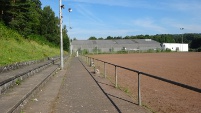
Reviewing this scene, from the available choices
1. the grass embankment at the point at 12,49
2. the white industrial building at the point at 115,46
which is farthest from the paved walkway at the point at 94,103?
the white industrial building at the point at 115,46

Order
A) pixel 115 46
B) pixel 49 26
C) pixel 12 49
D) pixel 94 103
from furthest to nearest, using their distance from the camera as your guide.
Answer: pixel 115 46 → pixel 49 26 → pixel 12 49 → pixel 94 103

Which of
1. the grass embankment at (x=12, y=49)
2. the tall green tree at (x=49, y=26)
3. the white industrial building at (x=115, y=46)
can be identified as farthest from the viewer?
the white industrial building at (x=115, y=46)

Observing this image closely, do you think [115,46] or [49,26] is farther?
[115,46]

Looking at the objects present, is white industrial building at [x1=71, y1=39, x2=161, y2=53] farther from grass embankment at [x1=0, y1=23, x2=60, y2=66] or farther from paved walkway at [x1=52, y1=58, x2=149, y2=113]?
paved walkway at [x1=52, y1=58, x2=149, y2=113]

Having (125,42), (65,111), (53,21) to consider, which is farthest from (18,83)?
(125,42)

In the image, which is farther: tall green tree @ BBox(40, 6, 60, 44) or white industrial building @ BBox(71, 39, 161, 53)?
white industrial building @ BBox(71, 39, 161, 53)

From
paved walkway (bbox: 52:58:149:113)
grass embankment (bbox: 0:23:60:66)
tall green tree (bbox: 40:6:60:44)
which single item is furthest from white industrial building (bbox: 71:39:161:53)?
paved walkway (bbox: 52:58:149:113)

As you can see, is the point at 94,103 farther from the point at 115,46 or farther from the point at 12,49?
the point at 115,46

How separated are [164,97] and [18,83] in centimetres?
561

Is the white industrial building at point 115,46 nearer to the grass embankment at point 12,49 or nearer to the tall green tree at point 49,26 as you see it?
the tall green tree at point 49,26

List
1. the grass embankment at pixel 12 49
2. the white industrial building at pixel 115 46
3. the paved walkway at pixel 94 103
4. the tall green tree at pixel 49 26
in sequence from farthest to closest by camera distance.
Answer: the white industrial building at pixel 115 46 → the tall green tree at pixel 49 26 → the grass embankment at pixel 12 49 → the paved walkway at pixel 94 103

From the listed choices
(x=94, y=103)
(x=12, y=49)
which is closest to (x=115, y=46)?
(x=12, y=49)

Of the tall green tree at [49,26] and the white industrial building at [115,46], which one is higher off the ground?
the tall green tree at [49,26]

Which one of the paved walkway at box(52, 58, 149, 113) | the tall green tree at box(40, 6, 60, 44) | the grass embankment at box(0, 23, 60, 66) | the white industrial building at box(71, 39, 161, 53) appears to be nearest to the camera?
the paved walkway at box(52, 58, 149, 113)
